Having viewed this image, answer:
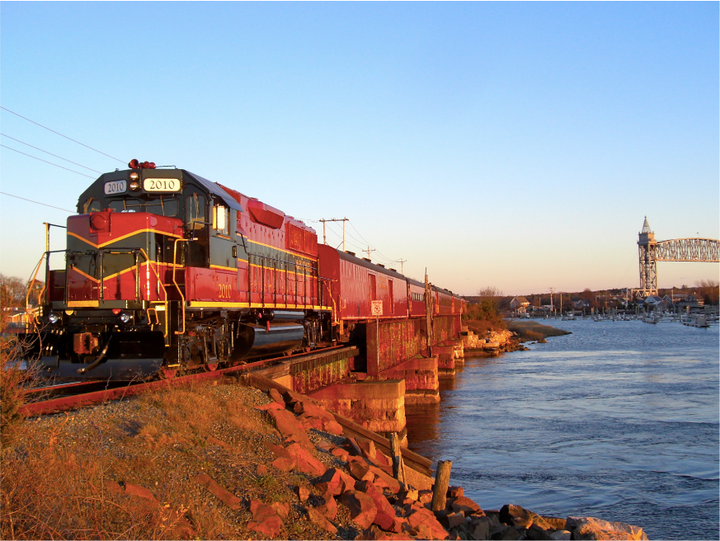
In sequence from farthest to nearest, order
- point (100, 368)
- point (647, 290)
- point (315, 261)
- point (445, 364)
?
point (647, 290), point (445, 364), point (315, 261), point (100, 368)

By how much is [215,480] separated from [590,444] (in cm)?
1778

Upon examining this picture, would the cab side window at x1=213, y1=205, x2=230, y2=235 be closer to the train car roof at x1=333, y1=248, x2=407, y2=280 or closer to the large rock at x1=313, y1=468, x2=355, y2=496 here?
the large rock at x1=313, y1=468, x2=355, y2=496

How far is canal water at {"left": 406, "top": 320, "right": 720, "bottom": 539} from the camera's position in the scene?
14.9 metres

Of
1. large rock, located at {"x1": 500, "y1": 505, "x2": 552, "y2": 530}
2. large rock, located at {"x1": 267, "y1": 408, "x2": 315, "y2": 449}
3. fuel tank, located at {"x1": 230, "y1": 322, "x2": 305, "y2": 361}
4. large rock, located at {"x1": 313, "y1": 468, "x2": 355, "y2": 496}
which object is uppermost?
fuel tank, located at {"x1": 230, "y1": 322, "x2": 305, "y2": 361}

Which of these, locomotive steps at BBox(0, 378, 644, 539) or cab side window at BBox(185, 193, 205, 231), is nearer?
locomotive steps at BBox(0, 378, 644, 539)

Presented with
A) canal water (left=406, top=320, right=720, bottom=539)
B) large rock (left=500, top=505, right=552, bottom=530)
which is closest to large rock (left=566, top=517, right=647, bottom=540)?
large rock (left=500, top=505, right=552, bottom=530)

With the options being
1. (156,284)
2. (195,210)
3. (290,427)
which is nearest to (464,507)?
(290,427)

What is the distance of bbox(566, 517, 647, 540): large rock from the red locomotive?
739 centimetres

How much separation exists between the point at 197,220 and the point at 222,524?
7188mm

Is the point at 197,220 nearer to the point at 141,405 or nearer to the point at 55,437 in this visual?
the point at 141,405

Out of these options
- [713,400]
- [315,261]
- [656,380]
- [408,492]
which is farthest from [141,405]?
[656,380]

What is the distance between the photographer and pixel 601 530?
9.80 meters

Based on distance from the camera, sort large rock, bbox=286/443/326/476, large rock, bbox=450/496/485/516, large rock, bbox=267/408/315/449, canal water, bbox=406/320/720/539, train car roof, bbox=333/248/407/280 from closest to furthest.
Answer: large rock, bbox=286/443/326/476, large rock, bbox=267/408/315/449, large rock, bbox=450/496/485/516, canal water, bbox=406/320/720/539, train car roof, bbox=333/248/407/280

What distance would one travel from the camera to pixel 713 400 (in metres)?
29.4
